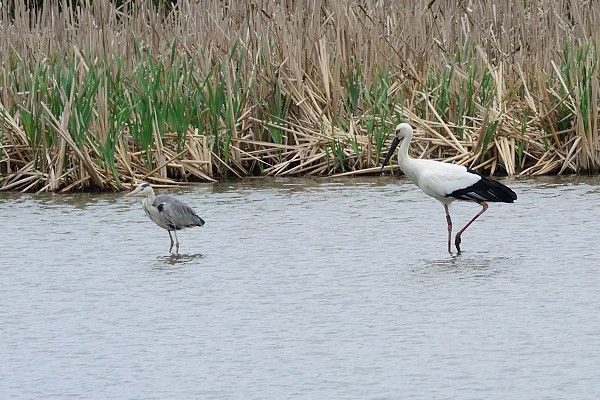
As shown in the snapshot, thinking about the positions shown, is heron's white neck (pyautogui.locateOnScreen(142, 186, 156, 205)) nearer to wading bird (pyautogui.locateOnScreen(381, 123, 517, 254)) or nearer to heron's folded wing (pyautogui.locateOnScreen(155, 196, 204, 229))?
heron's folded wing (pyautogui.locateOnScreen(155, 196, 204, 229))

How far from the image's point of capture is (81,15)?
1345 centimetres

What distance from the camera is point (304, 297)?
775 cm

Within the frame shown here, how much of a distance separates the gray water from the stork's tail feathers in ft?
1.04

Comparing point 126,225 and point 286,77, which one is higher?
point 286,77

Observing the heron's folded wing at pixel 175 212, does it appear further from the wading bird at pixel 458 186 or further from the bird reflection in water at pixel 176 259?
the wading bird at pixel 458 186

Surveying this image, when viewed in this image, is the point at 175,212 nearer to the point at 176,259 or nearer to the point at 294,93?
the point at 176,259

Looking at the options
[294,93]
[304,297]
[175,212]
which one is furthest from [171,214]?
[294,93]

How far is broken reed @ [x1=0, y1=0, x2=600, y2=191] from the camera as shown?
12.0 meters

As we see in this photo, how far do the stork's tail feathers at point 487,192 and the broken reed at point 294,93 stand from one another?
2598mm

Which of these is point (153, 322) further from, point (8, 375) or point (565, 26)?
point (565, 26)

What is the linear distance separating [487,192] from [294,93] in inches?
144

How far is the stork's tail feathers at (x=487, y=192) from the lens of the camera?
943 cm

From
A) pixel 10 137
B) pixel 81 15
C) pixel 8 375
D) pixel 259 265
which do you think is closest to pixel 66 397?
pixel 8 375

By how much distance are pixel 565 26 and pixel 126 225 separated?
15.5ft
